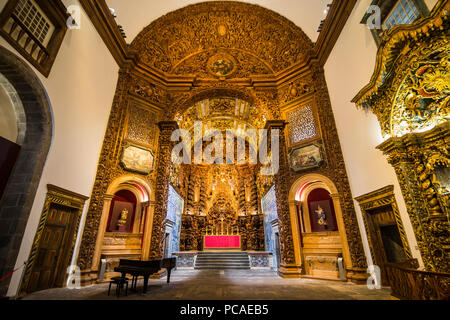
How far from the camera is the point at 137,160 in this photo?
883 cm

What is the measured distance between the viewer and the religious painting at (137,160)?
851 cm

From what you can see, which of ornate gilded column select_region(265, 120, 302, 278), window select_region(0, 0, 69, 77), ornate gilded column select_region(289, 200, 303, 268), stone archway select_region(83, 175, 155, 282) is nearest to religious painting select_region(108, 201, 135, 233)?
stone archway select_region(83, 175, 155, 282)

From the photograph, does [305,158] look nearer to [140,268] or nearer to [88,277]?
[140,268]

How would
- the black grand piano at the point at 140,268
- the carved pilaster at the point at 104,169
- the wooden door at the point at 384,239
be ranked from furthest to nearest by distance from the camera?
the carved pilaster at the point at 104,169
the wooden door at the point at 384,239
the black grand piano at the point at 140,268

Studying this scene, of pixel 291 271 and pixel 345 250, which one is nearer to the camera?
pixel 345 250

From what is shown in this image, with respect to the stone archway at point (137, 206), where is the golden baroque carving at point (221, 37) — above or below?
above

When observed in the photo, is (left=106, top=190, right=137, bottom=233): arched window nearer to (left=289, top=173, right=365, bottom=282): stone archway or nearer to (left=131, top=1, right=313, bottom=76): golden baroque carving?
(left=131, top=1, right=313, bottom=76): golden baroque carving

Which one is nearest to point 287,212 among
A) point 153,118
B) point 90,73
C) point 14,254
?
point 153,118

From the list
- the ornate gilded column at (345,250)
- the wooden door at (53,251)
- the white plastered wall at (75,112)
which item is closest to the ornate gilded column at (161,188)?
the white plastered wall at (75,112)

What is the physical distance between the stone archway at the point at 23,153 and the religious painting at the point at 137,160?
3112mm

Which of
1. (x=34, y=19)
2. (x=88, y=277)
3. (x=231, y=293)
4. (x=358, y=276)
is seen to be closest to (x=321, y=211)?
(x=358, y=276)

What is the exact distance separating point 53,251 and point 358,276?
10070 mm

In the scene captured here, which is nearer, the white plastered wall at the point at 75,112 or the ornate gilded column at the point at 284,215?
the white plastered wall at the point at 75,112

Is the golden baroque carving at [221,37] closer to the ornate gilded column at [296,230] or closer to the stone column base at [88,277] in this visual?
the ornate gilded column at [296,230]
